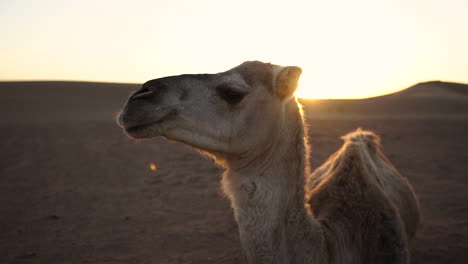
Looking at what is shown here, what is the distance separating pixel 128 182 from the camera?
9.15 metres

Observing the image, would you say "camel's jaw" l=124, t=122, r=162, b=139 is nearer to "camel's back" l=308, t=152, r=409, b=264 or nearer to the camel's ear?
the camel's ear

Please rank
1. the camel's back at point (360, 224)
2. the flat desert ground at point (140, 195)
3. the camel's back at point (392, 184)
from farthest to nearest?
the flat desert ground at point (140, 195) → the camel's back at point (392, 184) → the camel's back at point (360, 224)

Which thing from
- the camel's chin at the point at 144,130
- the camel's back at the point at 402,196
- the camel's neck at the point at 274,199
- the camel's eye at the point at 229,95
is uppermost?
the camel's eye at the point at 229,95

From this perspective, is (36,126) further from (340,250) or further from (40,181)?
(340,250)

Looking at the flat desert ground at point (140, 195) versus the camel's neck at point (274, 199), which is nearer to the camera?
the camel's neck at point (274, 199)

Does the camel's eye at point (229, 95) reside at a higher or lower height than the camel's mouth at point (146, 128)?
higher

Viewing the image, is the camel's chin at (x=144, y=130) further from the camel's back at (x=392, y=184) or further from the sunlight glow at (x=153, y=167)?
the sunlight glow at (x=153, y=167)

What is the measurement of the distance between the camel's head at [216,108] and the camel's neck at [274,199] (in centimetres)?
13

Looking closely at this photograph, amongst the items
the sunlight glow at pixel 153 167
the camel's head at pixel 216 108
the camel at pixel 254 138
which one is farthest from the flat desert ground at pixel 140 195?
the camel's head at pixel 216 108

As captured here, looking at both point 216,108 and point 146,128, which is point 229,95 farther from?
point 146,128

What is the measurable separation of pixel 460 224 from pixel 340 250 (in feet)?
15.1

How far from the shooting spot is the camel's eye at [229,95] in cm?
241

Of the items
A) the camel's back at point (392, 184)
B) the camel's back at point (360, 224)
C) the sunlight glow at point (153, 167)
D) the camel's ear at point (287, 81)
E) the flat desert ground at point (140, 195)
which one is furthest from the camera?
the sunlight glow at point (153, 167)

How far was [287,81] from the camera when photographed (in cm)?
243
